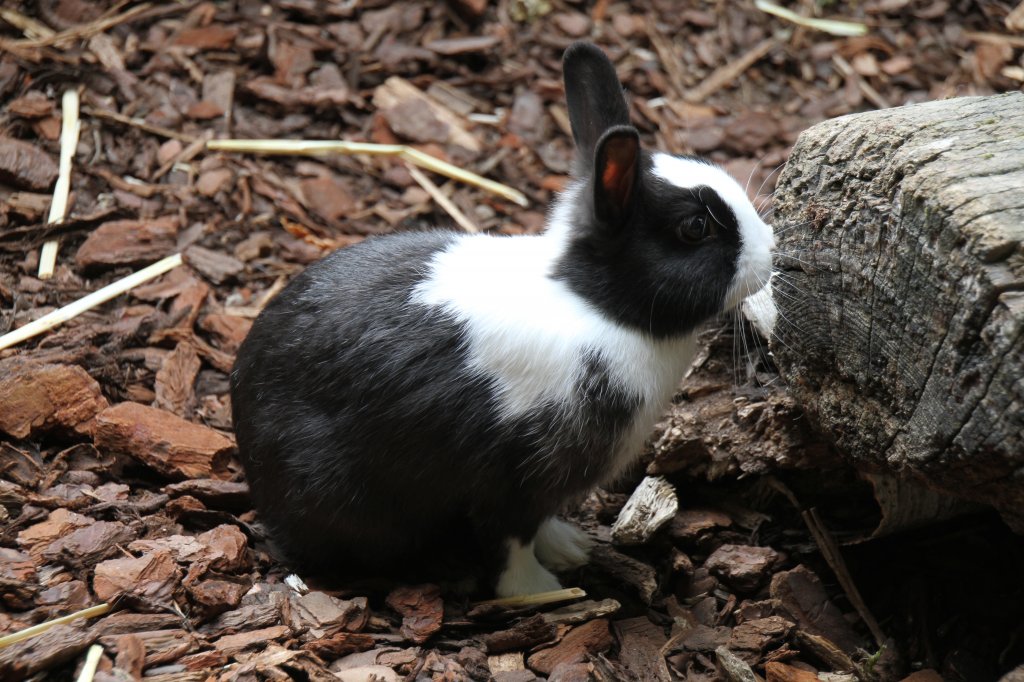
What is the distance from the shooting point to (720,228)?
12.6ft

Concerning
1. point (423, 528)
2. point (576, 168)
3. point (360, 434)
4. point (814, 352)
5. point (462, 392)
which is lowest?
point (423, 528)

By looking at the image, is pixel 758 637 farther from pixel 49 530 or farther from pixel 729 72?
pixel 729 72

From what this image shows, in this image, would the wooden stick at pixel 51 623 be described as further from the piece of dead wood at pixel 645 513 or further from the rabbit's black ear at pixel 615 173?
the rabbit's black ear at pixel 615 173

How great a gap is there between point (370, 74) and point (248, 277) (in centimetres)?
193

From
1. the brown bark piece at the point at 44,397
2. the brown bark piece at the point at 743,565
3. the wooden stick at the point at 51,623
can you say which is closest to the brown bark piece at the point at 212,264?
the brown bark piece at the point at 44,397

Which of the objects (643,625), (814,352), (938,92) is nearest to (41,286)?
(643,625)

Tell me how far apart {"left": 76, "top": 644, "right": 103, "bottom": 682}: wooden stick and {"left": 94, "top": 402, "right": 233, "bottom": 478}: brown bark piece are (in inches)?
42.2

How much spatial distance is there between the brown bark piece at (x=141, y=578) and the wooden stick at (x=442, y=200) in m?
2.89

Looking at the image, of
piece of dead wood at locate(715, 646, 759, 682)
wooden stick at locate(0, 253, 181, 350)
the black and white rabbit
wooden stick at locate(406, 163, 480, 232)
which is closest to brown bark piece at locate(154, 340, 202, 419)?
wooden stick at locate(0, 253, 181, 350)

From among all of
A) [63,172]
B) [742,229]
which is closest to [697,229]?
[742,229]

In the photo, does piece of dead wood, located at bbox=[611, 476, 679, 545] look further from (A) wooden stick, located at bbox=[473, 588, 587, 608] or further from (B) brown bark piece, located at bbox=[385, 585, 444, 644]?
(B) brown bark piece, located at bbox=[385, 585, 444, 644]

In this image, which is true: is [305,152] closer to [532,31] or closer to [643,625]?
[532,31]

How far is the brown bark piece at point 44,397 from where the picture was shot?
14.0 ft

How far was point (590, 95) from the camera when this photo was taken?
13.3ft
